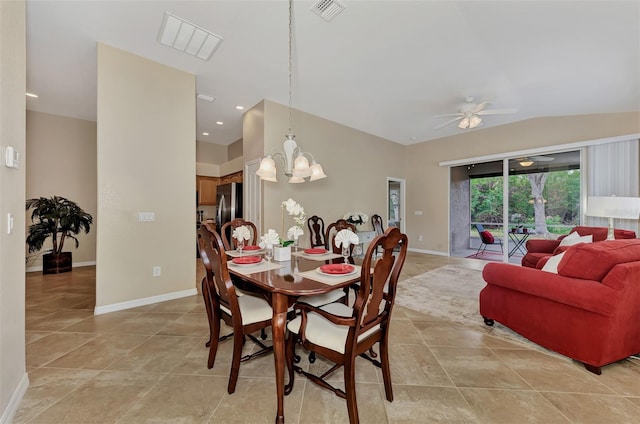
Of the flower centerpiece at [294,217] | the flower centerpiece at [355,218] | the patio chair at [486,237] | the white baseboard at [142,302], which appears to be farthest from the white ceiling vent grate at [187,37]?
the patio chair at [486,237]

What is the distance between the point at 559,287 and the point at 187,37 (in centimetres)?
429

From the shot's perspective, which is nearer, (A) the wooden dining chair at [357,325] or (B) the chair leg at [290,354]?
(A) the wooden dining chair at [357,325]

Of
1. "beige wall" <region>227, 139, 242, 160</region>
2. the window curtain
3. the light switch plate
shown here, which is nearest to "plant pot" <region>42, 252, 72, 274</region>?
the light switch plate

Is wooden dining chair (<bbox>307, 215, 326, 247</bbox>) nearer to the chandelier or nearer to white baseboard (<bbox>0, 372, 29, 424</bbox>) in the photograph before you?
the chandelier

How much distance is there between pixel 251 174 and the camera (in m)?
4.79

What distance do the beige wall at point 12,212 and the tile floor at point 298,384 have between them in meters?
0.23

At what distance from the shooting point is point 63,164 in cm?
496

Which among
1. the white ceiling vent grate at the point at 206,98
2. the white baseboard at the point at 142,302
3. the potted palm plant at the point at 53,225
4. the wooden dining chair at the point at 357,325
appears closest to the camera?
the wooden dining chair at the point at 357,325

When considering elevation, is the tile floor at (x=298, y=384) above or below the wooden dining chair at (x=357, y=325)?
below

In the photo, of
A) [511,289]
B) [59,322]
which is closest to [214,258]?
[59,322]

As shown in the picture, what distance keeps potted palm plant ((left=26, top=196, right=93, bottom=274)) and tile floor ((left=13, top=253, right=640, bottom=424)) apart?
8.61 ft

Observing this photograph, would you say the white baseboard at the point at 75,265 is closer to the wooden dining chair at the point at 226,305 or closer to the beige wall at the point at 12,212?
the beige wall at the point at 12,212

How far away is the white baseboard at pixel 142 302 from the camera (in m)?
2.83

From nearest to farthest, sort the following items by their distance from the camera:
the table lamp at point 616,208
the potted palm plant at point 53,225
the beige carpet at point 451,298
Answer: the beige carpet at point 451,298 → the table lamp at point 616,208 → the potted palm plant at point 53,225
